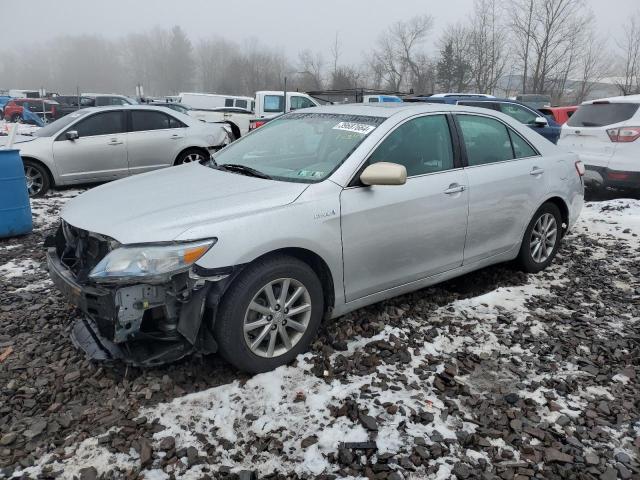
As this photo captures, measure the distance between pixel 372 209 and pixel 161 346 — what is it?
1558 millimetres

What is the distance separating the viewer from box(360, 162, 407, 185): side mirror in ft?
10.2

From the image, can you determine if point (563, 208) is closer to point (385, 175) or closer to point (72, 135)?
point (385, 175)

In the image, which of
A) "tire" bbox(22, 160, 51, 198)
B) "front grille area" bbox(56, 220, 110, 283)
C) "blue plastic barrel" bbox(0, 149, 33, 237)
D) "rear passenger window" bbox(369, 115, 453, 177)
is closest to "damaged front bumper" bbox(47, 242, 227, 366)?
"front grille area" bbox(56, 220, 110, 283)

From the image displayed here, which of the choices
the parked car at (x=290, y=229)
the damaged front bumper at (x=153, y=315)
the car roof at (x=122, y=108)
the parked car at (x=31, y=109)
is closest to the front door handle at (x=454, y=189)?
the parked car at (x=290, y=229)

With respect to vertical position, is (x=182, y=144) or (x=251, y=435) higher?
(x=182, y=144)

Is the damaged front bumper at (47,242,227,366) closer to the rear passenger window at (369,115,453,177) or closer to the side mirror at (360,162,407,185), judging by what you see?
the side mirror at (360,162,407,185)

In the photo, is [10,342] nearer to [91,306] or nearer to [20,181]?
[91,306]

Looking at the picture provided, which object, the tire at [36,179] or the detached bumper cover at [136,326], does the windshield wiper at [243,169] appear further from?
the tire at [36,179]

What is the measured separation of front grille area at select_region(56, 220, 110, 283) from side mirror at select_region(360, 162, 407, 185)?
1.62 metres

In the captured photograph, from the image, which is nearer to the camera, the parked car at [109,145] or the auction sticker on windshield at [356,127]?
the auction sticker on windshield at [356,127]

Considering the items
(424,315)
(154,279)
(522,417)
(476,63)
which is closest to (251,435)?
(154,279)

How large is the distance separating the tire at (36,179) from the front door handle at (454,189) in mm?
6974

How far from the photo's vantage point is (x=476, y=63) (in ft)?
143

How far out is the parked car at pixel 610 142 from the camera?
7406mm
